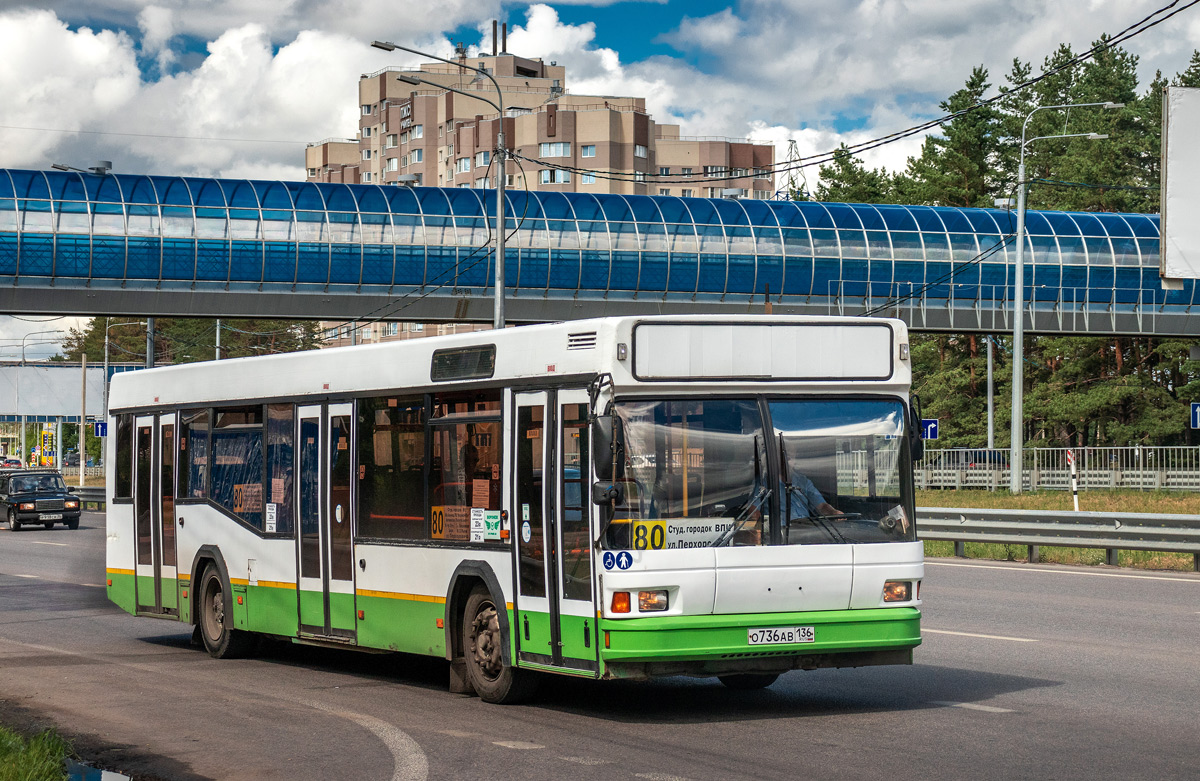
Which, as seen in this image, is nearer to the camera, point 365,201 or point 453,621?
point 453,621

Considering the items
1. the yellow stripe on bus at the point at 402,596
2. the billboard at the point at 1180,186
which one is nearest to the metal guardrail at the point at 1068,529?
the billboard at the point at 1180,186

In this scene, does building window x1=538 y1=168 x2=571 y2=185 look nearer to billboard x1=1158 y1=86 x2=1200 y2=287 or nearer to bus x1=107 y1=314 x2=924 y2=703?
billboard x1=1158 y1=86 x2=1200 y2=287

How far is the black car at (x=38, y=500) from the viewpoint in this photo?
43594mm

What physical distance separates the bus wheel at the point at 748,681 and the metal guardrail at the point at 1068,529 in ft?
40.0

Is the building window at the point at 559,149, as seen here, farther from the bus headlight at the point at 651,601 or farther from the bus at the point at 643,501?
the bus headlight at the point at 651,601

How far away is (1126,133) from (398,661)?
66.9 m

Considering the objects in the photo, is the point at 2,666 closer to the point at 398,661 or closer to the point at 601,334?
the point at 398,661

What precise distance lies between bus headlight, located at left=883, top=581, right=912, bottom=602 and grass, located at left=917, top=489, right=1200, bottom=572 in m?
14.0

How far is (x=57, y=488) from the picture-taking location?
44469 mm

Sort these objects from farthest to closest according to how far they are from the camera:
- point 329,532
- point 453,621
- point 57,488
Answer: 1. point 57,488
2. point 329,532
3. point 453,621

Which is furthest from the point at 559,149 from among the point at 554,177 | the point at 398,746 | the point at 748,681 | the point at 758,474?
the point at 398,746

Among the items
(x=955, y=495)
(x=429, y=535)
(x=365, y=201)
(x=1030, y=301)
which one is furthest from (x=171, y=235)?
(x=429, y=535)

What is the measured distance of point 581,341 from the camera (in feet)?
33.2

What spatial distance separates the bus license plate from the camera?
32.4 ft
